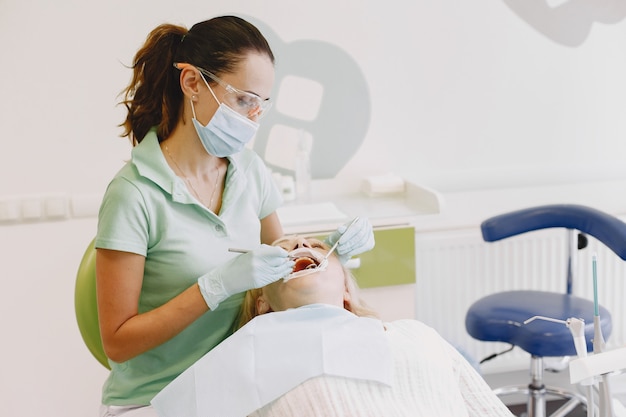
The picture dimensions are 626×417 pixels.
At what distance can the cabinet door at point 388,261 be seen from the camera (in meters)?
2.02

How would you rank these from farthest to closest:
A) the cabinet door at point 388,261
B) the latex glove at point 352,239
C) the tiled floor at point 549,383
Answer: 1. the tiled floor at point 549,383
2. the cabinet door at point 388,261
3. the latex glove at point 352,239

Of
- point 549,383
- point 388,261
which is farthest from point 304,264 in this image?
point 549,383

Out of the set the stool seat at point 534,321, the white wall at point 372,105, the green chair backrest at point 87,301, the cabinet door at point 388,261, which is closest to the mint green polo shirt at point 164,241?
the green chair backrest at point 87,301

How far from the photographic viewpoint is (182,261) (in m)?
1.38

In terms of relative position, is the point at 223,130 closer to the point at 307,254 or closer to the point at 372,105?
the point at 307,254

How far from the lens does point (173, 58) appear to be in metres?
1.42

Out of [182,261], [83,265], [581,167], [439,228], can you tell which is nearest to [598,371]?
[182,261]

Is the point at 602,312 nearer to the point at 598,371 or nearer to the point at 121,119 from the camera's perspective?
the point at 598,371

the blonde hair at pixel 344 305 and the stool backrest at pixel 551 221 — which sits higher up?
the stool backrest at pixel 551 221

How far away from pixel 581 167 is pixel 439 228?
2.06 ft

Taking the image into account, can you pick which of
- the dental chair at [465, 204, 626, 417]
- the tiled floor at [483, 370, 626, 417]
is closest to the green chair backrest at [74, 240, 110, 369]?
the dental chair at [465, 204, 626, 417]

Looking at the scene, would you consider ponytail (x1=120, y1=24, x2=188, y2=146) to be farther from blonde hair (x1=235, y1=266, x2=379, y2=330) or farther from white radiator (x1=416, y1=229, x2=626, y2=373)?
white radiator (x1=416, y1=229, x2=626, y2=373)

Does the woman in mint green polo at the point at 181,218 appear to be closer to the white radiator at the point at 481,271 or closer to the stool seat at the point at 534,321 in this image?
the stool seat at the point at 534,321

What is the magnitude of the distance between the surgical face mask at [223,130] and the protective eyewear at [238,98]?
1 centimetres
